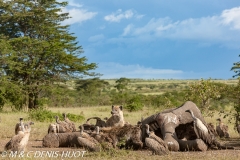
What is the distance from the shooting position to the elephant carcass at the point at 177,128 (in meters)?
9.03

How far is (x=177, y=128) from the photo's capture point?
400 inches

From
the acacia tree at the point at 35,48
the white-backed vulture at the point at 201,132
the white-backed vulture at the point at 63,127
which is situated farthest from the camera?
the acacia tree at the point at 35,48

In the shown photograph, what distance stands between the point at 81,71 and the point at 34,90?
396cm

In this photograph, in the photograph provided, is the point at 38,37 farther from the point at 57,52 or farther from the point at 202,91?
the point at 202,91

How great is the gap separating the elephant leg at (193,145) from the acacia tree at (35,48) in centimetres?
1969

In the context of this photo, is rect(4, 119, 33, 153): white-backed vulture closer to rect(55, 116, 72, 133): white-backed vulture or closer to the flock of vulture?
the flock of vulture

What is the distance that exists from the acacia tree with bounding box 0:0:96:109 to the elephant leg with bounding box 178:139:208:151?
1969cm

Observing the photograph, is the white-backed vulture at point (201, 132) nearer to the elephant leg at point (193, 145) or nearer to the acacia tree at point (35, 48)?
the elephant leg at point (193, 145)

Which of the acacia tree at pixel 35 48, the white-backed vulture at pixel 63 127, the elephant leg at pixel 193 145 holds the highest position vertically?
the acacia tree at pixel 35 48

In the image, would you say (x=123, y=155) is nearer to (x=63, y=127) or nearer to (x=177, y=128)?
(x=177, y=128)

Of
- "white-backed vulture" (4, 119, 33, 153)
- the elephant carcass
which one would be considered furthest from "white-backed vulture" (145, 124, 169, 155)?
"white-backed vulture" (4, 119, 33, 153)

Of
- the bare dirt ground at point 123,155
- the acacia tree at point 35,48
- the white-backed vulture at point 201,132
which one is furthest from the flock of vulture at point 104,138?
the acacia tree at point 35,48

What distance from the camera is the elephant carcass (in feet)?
29.6

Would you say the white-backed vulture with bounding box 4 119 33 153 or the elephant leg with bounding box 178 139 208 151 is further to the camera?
the elephant leg with bounding box 178 139 208 151
